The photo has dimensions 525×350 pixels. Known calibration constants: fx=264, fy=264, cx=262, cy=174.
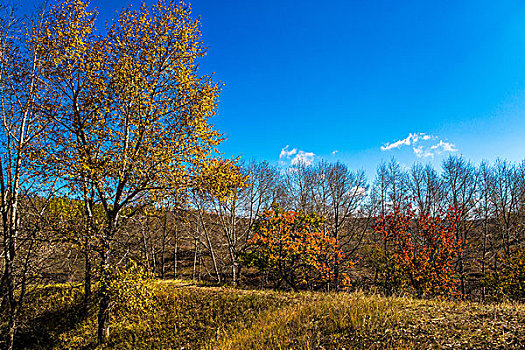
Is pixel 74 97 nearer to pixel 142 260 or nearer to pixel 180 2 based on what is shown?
pixel 180 2

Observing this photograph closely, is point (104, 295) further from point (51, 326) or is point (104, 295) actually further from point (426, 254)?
point (426, 254)

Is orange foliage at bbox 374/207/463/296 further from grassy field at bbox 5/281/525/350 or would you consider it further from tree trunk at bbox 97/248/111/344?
tree trunk at bbox 97/248/111/344

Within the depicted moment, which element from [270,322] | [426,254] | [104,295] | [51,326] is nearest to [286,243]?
[270,322]

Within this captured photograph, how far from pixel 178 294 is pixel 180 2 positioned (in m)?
11.2

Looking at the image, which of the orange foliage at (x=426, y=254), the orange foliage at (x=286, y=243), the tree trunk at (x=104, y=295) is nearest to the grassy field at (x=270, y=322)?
the tree trunk at (x=104, y=295)

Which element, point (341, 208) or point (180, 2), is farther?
point (341, 208)

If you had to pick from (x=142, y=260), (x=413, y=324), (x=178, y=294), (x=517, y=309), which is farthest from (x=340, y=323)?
(x=178, y=294)

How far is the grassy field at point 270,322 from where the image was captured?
5.25 m

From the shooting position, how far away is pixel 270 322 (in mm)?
7469

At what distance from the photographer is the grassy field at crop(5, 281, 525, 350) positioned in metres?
5.25

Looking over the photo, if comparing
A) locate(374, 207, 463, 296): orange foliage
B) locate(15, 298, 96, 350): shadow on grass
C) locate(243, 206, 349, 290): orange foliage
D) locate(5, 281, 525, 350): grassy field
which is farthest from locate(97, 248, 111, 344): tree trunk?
locate(374, 207, 463, 296): orange foliage

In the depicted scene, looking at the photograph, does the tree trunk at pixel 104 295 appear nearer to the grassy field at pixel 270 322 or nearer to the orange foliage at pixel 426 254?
the grassy field at pixel 270 322

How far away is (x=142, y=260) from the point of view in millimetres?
7727

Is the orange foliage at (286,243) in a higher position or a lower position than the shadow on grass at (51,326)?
higher
